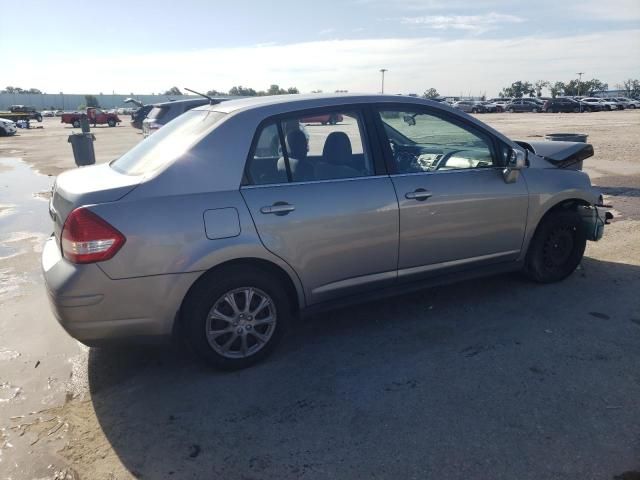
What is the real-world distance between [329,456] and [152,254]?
1520 millimetres

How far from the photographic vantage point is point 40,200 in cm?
954

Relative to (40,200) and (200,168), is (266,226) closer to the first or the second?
(200,168)

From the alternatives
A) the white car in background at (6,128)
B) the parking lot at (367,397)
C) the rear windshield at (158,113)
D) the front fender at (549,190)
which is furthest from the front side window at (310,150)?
the white car in background at (6,128)

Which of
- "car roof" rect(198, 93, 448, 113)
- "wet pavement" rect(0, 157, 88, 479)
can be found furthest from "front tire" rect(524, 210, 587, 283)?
"wet pavement" rect(0, 157, 88, 479)

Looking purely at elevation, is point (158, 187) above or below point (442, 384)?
above

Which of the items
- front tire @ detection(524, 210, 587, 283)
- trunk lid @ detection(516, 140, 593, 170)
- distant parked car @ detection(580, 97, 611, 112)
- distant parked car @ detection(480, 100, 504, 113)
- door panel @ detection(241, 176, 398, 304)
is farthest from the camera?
distant parked car @ detection(480, 100, 504, 113)

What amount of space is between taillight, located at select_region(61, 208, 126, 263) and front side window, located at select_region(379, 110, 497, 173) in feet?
7.10

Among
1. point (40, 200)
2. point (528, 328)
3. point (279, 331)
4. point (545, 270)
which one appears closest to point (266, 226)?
point (279, 331)

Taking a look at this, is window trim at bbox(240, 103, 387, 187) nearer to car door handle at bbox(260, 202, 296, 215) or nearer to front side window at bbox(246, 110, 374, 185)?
front side window at bbox(246, 110, 374, 185)

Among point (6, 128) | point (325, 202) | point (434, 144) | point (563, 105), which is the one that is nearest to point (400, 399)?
point (325, 202)

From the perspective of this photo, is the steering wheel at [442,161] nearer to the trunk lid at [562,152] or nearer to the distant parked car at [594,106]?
the trunk lid at [562,152]

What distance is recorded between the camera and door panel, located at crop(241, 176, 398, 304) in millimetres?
3283

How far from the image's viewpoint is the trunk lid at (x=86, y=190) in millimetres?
2982

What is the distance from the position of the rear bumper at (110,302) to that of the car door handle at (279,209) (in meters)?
0.60
